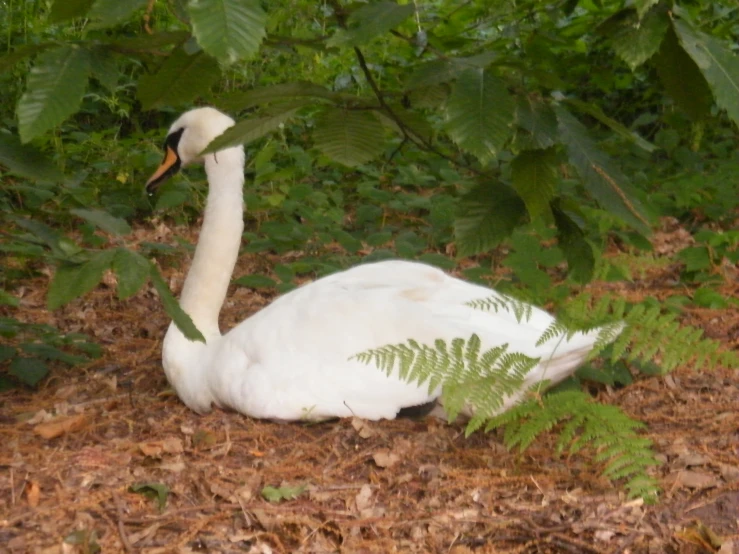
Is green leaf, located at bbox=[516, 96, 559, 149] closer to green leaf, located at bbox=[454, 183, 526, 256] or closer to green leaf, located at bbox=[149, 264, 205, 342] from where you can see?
green leaf, located at bbox=[454, 183, 526, 256]

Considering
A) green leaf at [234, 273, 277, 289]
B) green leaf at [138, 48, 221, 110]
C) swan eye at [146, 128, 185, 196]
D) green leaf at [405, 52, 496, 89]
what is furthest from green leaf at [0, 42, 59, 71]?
green leaf at [234, 273, 277, 289]

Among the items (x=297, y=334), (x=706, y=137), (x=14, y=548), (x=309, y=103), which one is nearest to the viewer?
(x=309, y=103)

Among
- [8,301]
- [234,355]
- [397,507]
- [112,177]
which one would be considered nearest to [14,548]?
[397,507]

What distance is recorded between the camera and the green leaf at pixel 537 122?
168 centimetres

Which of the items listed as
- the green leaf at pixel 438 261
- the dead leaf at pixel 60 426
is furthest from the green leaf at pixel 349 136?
the green leaf at pixel 438 261

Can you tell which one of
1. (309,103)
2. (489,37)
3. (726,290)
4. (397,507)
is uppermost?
(309,103)

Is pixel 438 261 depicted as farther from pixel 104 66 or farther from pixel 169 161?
pixel 104 66

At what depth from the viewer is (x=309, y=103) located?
1649 millimetres

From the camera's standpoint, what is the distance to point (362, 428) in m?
3.55

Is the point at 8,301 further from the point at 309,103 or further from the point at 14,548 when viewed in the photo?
the point at 309,103

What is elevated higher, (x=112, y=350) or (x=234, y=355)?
(x=234, y=355)

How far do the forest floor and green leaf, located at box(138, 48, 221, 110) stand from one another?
1445 millimetres

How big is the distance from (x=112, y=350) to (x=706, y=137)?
19.9 ft

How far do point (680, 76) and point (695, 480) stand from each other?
1.81 meters
